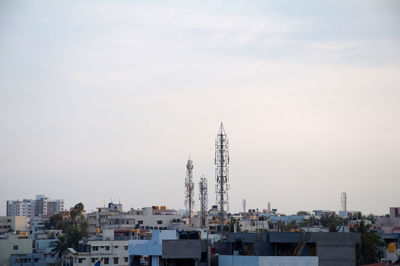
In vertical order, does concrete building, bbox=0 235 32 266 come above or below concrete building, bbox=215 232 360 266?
below

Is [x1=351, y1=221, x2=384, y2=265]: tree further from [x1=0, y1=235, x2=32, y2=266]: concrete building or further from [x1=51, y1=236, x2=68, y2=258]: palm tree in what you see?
[x1=0, y1=235, x2=32, y2=266]: concrete building

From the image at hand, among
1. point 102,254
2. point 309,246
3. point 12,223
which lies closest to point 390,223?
point 102,254

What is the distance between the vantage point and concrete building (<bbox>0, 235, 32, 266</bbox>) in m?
85.9

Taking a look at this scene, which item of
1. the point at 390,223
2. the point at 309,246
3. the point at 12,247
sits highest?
the point at 390,223

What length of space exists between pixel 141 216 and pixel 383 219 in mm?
34402

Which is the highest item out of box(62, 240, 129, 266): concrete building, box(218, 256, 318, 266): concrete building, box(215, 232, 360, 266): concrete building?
box(215, 232, 360, 266): concrete building

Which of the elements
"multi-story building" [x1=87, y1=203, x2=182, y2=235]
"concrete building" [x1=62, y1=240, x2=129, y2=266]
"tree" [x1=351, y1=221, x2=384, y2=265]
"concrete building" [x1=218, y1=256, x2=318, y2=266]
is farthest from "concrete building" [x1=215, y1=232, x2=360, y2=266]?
"multi-story building" [x1=87, y1=203, x2=182, y2=235]

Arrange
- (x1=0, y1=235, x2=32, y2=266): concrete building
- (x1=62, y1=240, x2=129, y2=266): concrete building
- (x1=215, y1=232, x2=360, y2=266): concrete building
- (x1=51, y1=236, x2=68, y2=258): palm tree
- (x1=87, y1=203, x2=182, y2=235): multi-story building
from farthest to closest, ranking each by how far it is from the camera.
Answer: (x1=87, y1=203, x2=182, y2=235): multi-story building < (x1=0, y1=235, x2=32, y2=266): concrete building < (x1=51, y1=236, x2=68, y2=258): palm tree < (x1=62, y1=240, x2=129, y2=266): concrete building < (x1=215, y1=232, x2=360, y2=266): concrete building

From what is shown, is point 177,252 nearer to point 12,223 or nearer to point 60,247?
point 60,247

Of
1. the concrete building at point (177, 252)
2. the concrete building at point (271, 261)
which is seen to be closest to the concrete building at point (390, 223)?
the concrete building at point (271, 261)

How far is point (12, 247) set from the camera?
3410 inches

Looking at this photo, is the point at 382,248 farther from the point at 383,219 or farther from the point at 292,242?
the point at 292,242

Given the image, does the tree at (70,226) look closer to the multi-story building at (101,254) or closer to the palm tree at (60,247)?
the palm tree at (60,247)

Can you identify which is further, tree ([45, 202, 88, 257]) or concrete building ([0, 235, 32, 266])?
concrete building ([0, 235, 32, 266])
